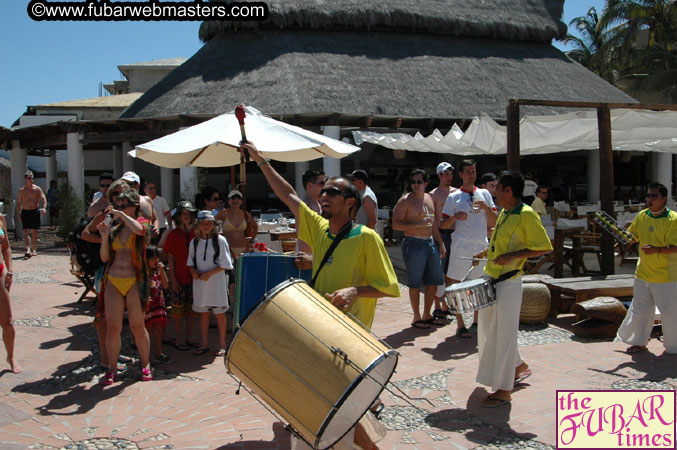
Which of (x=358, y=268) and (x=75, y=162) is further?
(x=75, y=162)

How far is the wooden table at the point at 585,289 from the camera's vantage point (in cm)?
720

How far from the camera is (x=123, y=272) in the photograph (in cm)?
507

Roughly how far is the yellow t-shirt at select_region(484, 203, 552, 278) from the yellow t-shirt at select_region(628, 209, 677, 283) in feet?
6.26

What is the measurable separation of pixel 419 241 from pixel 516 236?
2.28m

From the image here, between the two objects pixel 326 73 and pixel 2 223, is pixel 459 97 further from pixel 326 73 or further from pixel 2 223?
pixel 2 223

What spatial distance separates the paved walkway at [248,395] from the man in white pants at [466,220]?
800 mm

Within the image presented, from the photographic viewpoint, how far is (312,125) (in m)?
15.4

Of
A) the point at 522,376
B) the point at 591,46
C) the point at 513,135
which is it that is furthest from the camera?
the point at 591,46

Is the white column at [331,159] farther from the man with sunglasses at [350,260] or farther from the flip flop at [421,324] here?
the man with sunglasses at [350,260]

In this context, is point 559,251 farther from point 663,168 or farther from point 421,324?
point 663,168

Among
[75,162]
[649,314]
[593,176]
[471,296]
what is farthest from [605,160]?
[75,162]

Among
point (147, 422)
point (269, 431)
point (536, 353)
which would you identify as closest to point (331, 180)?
point (269, 431)

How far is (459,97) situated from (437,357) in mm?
Answer: 13402

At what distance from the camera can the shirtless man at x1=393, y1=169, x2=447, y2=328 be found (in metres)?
6.87
